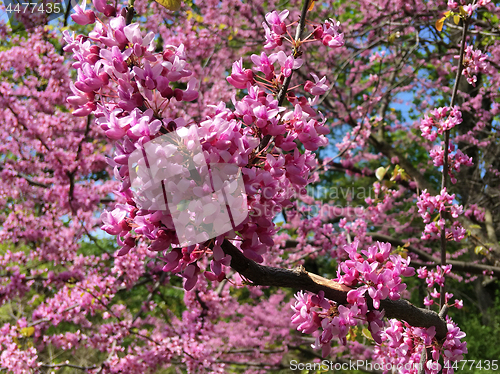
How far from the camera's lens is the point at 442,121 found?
2693 millimetres

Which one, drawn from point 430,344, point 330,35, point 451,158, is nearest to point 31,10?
point 330,35

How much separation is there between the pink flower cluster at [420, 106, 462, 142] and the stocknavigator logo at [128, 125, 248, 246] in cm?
214

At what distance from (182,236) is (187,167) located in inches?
7.8

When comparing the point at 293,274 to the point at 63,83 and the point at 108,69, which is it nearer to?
the point at 108,69

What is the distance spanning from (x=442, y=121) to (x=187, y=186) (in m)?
2.42

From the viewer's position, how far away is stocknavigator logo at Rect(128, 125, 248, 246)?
37.7 inches

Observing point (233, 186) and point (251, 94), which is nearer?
point (233, 186)

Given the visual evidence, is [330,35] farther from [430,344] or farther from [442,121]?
[442,121]

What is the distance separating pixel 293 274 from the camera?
3.92ft

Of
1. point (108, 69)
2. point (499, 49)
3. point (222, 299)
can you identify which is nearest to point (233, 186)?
point (108, 69)

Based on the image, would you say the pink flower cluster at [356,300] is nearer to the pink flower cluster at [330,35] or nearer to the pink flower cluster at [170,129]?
the pink flower cluster at [170,129]

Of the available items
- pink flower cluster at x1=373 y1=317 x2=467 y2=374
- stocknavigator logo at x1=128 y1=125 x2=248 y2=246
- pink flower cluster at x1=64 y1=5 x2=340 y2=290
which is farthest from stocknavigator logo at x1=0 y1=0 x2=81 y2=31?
pink flower cluster at x1=373 y1=317 x2=467 y2=374

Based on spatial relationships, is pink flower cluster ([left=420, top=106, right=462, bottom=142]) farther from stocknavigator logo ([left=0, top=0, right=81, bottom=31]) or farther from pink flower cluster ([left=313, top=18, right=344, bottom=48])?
stocknavigator logo ([left=0, top=0, right=81, bottom=31])

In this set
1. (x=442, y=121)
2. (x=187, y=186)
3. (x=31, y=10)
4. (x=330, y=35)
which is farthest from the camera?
(x=31, y=10)
